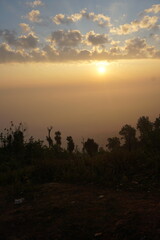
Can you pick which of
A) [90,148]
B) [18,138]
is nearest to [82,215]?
[18,138]

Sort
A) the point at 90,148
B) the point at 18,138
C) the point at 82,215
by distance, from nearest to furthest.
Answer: the point at 82,215, the point at 18,138, the point at 90,148

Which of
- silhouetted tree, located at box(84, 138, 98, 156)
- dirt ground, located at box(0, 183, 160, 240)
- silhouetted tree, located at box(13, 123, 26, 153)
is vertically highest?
silhouetted tree, located at box(13, 123, 26, 153)

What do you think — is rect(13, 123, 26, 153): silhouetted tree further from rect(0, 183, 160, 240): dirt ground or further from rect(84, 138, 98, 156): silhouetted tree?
rect(0, 183, 160, 240): dirt ground

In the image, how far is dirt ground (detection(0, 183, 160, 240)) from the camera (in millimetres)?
4598

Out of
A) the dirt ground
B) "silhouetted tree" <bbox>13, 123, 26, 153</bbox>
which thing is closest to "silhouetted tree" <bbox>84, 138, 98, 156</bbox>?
"silhouetted tree" <bbox>13, 123, 26, 153</bbox>

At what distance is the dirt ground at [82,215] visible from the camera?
460 cm

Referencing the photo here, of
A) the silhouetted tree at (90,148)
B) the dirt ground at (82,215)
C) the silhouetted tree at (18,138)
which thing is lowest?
the dirt ground at (82,215)

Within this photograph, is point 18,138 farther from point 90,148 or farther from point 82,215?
point 82,215

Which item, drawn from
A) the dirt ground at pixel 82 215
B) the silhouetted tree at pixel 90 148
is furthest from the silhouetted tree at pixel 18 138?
the dirt ground at pixel 82 215

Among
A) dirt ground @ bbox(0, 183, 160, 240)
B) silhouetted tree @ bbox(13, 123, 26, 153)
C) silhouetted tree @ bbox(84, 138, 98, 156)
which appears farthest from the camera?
silhouetted tree @ bbox(84, 138, 98, 156)

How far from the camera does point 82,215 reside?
5402mm

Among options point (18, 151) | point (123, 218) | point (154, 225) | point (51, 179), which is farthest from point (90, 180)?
point (18, 151)

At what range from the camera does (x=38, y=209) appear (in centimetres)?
606

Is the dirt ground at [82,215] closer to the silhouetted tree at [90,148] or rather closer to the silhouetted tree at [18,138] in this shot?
the silhouetted tree at [18,138]
